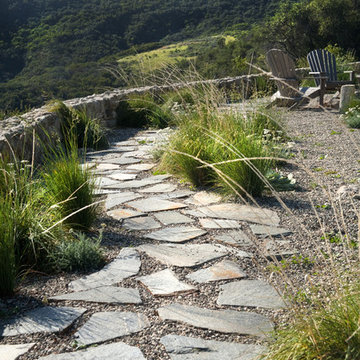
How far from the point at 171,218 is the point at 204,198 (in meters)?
0.48

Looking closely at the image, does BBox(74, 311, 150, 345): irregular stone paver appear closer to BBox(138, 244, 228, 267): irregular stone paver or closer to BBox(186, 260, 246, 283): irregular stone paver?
BBox(186, 260, 246, 283): irregular stone paver

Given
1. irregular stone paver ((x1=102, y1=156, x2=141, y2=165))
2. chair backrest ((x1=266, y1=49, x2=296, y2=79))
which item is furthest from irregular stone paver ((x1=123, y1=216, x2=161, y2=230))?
chair backrest ((x1=266, y1=49, x2=296, y2=79))

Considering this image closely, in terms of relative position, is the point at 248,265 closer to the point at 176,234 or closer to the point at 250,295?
the point at 250,295

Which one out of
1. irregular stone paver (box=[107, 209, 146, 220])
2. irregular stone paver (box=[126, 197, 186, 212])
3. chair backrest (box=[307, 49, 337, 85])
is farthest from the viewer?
chair backrest (box=[307, 49, 337, 85])

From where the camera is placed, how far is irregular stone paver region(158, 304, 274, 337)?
69.6 inches

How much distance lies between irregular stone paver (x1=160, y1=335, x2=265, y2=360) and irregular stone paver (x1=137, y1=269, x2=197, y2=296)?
0.38 m

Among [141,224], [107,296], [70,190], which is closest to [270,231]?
[141,224]

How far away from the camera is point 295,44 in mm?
16016

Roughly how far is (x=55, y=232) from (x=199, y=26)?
67.3ft

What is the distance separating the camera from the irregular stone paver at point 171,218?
303 cm

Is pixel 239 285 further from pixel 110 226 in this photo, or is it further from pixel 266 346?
pixel 110 226

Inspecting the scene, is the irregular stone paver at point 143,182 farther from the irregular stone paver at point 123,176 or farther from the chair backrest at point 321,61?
the chair backrest at point 321,61

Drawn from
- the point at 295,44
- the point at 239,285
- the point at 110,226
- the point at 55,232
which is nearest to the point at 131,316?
the point at 239,285

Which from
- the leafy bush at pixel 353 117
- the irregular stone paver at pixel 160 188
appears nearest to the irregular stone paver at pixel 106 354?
the irregular stone paver at pixel 160 188
